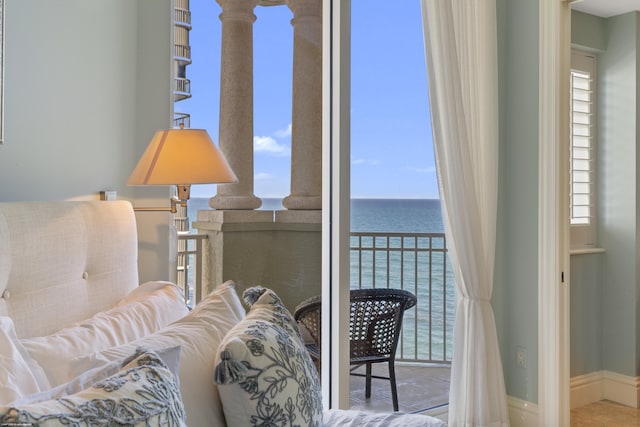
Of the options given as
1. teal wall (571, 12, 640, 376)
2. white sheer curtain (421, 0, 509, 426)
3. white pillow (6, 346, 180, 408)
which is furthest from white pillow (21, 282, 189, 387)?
teal wall (571, 12, 640, 376)

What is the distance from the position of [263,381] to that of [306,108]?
5.94 ft

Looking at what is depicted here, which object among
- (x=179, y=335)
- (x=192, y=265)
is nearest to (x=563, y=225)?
(x=192, y=265)

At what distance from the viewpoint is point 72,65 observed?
1.96 metres

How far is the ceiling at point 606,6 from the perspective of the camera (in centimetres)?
365

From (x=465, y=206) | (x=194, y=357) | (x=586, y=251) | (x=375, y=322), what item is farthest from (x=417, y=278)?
(x=194, y=357)

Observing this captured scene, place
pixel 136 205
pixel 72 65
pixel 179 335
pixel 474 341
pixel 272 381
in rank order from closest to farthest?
pixel 272 381, pixel 179 335, pixel 72 65, pixel 136 205, pixel 474 341

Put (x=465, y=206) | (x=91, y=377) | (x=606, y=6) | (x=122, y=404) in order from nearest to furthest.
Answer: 1. (x=122, y=404)
2. (x=91, y=377)
3. (x=465, y=206)
4. (x=606, y=6)

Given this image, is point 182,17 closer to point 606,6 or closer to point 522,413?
point 522,413

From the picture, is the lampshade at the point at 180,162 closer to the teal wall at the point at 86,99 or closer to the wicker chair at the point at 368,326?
the teal wall at the point at 86,99

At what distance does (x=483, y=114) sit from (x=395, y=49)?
0.63 meters

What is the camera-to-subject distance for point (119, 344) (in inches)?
58.8

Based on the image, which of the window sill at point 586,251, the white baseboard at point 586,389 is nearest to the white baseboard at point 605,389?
the white baseboard at point 586,389

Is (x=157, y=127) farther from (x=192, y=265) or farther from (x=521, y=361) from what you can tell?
(x=521, y=361)

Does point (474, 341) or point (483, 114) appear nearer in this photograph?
point (474, 341)
